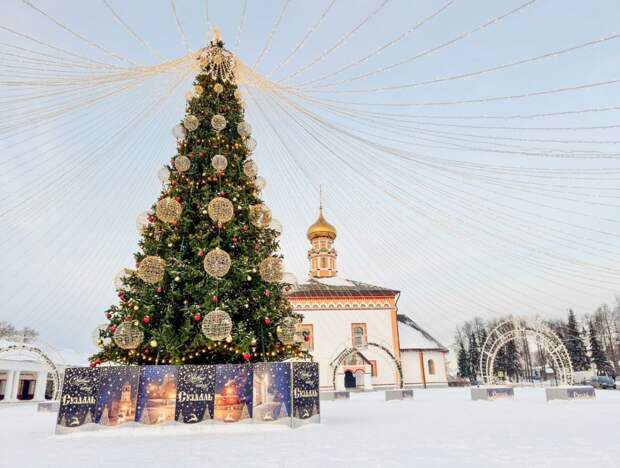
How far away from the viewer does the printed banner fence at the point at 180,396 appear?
803 cm

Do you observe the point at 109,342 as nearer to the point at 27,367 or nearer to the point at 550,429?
the point at 550,429

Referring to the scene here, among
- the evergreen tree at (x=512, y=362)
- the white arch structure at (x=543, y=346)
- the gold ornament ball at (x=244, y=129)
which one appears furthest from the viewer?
the evergreen tree at (x=512, y=362)

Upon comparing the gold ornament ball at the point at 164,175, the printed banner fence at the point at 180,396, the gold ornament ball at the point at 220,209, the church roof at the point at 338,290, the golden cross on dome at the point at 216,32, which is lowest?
the printed banner fence at the point at 180,396

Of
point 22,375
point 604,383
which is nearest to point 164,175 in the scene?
point 22,375

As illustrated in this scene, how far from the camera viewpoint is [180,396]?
8203 mm

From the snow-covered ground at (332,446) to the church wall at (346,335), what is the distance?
75.0ft

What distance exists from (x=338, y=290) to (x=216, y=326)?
26.2 m

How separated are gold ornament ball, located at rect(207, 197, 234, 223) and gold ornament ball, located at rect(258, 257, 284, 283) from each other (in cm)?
138

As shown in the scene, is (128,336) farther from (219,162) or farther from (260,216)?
(219,162)

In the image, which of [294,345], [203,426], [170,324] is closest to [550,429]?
[294,345]

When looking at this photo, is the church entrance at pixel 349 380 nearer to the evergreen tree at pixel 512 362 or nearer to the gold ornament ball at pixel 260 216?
the gold ornament ball at pixel 260 216

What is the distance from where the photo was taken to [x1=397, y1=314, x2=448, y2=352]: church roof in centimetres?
3384

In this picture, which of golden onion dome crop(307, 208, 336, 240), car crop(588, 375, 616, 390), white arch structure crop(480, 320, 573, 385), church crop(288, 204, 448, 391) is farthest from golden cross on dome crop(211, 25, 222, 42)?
car crop(588, 375, 616, 390)

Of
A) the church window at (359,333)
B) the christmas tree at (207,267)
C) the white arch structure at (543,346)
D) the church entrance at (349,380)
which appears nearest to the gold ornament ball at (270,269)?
the christmas tree at (207,267)
